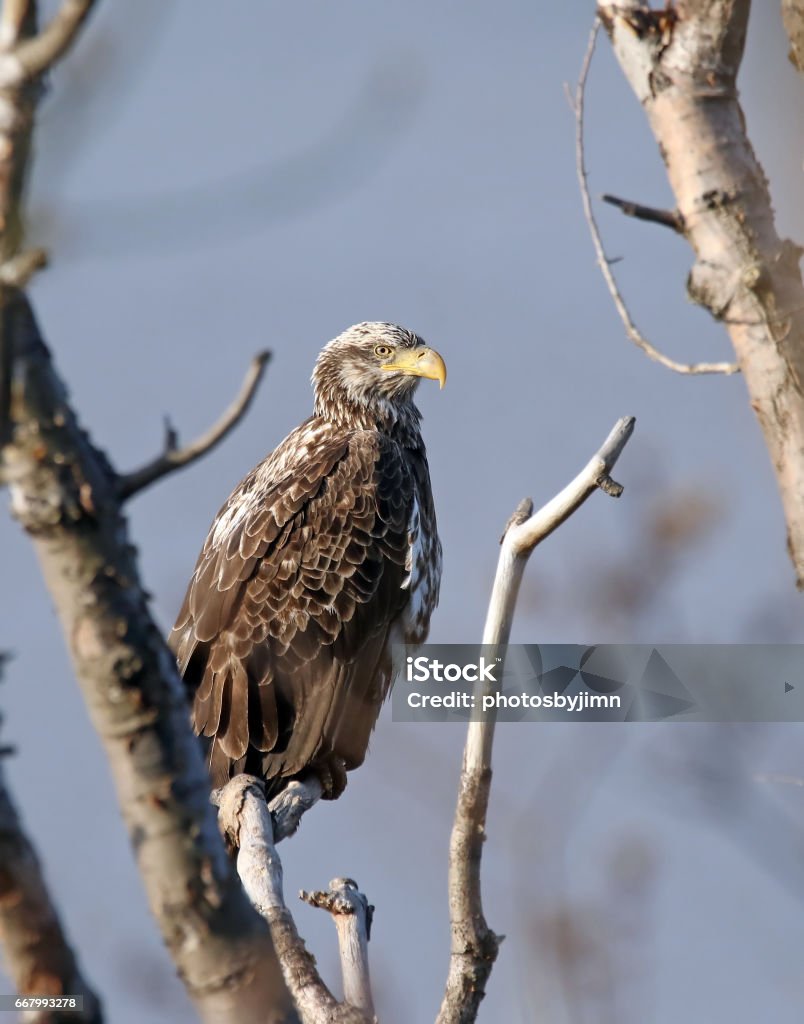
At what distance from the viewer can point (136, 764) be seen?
100 inches

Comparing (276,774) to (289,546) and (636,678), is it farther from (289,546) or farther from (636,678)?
(636,678)

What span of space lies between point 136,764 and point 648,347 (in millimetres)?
1921

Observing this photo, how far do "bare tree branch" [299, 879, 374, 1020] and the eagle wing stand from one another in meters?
1.60

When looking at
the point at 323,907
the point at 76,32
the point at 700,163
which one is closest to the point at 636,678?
the point at 323,907

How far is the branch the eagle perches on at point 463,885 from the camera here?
161 inches

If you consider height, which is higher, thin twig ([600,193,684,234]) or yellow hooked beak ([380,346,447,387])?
yellow hooked beak ([380,346,447,387])

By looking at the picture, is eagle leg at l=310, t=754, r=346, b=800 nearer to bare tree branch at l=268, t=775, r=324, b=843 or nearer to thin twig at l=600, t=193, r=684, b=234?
bare tree branch at l=268, t=775, r=324, b=843

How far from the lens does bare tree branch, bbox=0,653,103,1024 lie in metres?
2.55

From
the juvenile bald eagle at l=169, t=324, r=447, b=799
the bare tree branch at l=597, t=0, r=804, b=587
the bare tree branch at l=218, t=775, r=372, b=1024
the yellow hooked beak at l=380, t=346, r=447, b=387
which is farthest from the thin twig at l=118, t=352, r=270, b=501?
the yellow hooked beak at l=380, t=346, r=447, b=387

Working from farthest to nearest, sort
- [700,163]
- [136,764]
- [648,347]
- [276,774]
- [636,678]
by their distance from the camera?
[276,774], [636,678], [648,347], [700,163], [136,764]

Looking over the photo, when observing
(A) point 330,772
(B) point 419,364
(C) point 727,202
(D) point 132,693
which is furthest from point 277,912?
(B) point 419,364

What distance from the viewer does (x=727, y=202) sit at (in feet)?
11.0

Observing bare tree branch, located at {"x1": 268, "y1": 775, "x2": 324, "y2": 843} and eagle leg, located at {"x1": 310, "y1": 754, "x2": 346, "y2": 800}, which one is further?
eagle leg, located at {"x1": 310, "y1": 754, "x2": 346, "y2": 800}

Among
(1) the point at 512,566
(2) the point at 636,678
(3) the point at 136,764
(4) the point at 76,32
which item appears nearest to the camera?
(4) the point at 76,32
